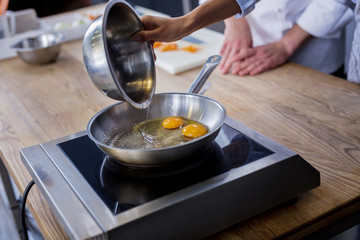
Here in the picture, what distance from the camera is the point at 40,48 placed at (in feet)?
6.56

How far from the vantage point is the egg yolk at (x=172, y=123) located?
1109mm

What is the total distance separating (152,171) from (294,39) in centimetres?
114

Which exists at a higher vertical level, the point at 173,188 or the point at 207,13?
the point at 207,13

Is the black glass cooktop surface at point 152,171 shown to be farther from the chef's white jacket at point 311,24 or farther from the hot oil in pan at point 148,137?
the chef's white jacket at point 311,24

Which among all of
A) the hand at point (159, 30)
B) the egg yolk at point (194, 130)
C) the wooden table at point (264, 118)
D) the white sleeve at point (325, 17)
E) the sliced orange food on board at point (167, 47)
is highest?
the hand at point (159, 30)

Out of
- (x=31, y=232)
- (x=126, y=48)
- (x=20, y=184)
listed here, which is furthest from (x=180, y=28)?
(x=31, y=232)

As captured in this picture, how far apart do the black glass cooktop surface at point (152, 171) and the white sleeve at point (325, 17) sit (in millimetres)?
927

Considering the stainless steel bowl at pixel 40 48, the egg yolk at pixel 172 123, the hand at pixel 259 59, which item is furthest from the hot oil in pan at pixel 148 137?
the stainless steel bowl at pixel 40 48

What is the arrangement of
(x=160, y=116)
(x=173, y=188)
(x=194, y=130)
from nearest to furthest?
(x=173, y=188) → (x=194, y=130) → (x=160, y=116)

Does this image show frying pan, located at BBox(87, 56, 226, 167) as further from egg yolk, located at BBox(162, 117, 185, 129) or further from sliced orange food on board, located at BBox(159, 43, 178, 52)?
sliced orange food on board, located at BBox(159, 43, 178, 52)

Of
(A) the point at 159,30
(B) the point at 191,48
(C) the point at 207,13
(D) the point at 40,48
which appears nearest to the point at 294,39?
(B) the point at 191,48

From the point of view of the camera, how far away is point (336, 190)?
0.99m

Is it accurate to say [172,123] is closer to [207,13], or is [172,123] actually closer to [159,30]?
[159,30]

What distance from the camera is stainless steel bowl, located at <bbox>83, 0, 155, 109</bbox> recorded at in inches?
37.3
